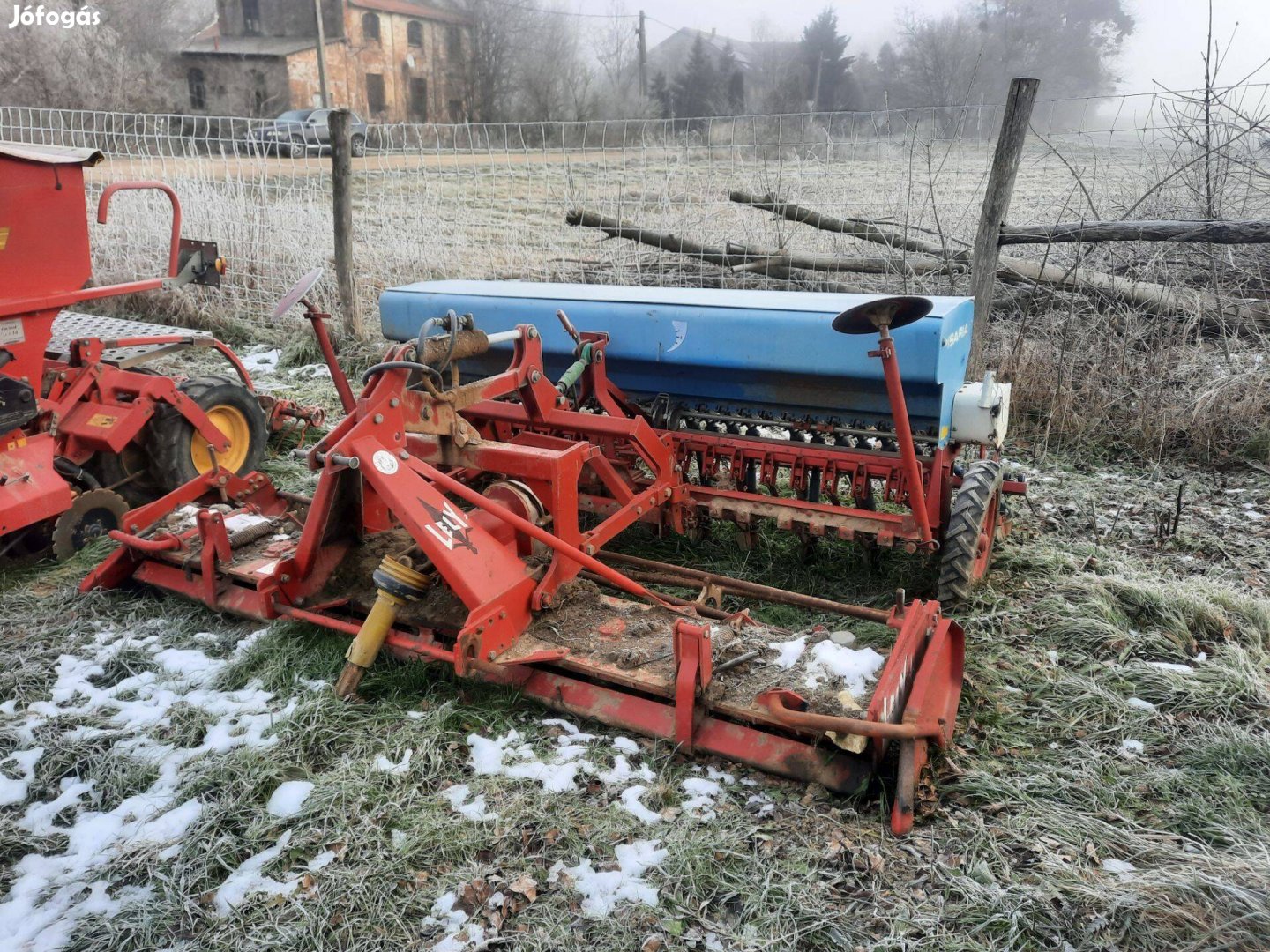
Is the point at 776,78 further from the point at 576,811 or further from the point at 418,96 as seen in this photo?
the point at 576,811

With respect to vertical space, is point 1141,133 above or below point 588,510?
above

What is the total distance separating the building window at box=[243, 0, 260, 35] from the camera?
35.8m

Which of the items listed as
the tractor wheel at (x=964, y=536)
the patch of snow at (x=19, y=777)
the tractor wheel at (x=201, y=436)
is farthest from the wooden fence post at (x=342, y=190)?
the tractor wheel at (x=964, y=536)

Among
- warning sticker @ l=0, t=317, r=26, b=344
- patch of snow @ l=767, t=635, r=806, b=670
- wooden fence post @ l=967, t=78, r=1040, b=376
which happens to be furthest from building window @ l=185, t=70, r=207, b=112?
patch of snow @ l=767, t=635, r=806, b=670

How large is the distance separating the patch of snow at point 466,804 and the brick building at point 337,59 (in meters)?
34.2

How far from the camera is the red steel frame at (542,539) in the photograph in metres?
2.94

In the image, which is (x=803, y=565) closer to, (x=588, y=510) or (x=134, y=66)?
(x=588, y=510)

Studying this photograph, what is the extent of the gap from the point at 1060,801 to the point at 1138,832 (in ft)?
0.73

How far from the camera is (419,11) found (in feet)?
118

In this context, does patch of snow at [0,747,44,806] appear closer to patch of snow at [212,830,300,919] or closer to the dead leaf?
patch of snow at [212,830,300,919]

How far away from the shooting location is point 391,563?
10.8 feet

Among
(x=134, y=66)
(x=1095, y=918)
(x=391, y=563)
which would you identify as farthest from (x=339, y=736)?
(x=134, y=66)

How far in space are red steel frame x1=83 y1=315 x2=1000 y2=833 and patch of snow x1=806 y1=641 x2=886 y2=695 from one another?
5.4 inches

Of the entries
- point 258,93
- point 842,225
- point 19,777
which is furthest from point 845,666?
point 258,93
